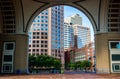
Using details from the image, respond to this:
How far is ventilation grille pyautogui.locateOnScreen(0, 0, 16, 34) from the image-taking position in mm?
38281

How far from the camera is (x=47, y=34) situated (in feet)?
373

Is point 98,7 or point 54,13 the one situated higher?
point 54,13

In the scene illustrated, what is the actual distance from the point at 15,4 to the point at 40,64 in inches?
1526

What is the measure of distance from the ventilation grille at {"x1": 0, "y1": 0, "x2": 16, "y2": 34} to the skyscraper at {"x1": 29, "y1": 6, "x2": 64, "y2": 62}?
219ft

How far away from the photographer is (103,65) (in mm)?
37094

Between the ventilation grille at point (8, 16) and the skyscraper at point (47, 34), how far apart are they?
66.6 meters

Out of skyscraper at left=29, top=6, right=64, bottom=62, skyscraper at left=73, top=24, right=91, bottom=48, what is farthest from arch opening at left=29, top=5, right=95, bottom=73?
skyscraper at left=73, top=24, right=91, bottom=48

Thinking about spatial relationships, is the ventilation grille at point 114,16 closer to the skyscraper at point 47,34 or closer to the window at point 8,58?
the window at point 8,58

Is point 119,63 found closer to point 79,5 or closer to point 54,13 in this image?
point 79,5

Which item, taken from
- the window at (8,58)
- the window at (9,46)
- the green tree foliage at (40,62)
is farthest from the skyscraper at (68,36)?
the window at (8,58)

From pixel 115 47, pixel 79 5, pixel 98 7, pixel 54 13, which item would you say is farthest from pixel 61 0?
pixel 54 13

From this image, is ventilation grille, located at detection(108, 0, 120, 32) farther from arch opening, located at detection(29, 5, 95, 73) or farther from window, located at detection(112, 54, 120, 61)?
arch opening, located at detection(29, 5, 95, 73)

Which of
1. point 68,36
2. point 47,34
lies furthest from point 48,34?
point 68,36

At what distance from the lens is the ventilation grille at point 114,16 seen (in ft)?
125
